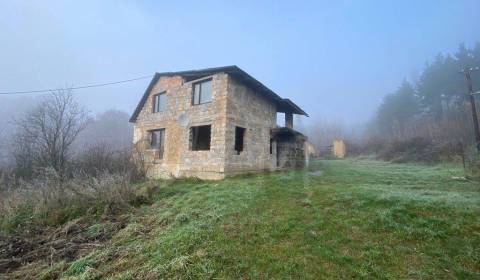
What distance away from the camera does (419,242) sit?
432cm

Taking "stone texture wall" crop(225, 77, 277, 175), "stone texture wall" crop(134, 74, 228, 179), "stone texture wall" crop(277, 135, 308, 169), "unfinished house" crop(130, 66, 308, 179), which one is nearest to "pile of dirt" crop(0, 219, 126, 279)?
"stone texture wall" crop(134, 74, 228, 179)

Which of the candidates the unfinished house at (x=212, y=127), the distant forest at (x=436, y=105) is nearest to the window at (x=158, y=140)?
the unfinished house at (x=212, y=127)

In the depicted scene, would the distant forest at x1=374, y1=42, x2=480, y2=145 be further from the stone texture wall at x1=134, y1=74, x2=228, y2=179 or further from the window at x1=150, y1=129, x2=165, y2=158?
Result: the window at x1=150, y1=129, x2=165, y2=158

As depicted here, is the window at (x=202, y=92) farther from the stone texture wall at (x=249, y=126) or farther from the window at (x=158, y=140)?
the window at (x=158, y=140)

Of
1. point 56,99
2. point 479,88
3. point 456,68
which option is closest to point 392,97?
point 456,68

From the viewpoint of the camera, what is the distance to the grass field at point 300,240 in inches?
148

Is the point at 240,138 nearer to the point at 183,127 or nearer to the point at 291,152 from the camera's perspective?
the point at 183,127

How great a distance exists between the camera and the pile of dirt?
4945mm

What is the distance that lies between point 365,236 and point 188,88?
10895 mm

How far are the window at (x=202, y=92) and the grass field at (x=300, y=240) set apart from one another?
21.6 ft

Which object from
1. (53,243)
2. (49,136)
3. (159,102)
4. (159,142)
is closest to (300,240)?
(53,243)

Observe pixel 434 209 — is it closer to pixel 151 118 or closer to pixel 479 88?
pixel 151 118

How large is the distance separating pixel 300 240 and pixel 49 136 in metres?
16.1

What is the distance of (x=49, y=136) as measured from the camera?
14.5m
